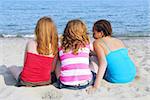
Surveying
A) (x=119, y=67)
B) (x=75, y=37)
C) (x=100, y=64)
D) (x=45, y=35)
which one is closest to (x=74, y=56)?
(x=75, y=37)

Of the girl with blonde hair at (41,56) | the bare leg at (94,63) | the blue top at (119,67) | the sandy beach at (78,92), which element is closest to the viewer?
the sandy beach at (78,92)

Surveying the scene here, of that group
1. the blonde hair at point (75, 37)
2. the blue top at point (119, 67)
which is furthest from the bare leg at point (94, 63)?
the blonde hair at point (75, 37)

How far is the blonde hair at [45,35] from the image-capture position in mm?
4867

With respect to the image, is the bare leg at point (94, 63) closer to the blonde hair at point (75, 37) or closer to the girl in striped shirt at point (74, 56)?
the girl in striped shirt at point (74, 56)

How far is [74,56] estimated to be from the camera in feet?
16.0

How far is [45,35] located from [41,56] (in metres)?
0.31

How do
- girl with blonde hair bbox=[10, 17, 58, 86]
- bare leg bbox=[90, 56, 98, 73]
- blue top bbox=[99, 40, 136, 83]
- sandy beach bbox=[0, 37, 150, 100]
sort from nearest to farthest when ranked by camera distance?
sandy beach bbox=[0, 37, 150, 100]
girl with blonde hair bbox=[10, 17, 58, 86]
blue top bbox=[99, 40, 136, 83]
bare leg bbox=[90, 56, 98, 73]

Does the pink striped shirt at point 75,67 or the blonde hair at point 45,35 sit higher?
the blonde hair at point 45,35

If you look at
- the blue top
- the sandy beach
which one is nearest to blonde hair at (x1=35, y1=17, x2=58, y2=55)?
the sandy beach

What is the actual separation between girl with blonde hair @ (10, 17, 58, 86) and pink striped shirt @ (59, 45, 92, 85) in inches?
6.8

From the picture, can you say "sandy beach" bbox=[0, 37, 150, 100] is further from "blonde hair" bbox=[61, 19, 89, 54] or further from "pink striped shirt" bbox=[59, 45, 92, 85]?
"blonde hair" bbox=[61, 19, 89, 54]

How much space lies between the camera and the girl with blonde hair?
488 cm

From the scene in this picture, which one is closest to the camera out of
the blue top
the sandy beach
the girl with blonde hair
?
the sandy beach

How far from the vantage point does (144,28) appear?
733 inches
